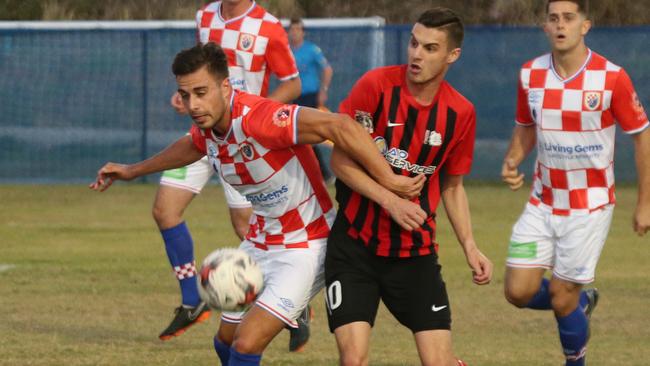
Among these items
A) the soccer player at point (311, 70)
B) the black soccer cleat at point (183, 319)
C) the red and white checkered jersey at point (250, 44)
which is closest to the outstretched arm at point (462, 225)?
the black soccer cleat at point (183, 319)

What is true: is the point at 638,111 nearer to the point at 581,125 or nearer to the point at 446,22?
the point at 581,125

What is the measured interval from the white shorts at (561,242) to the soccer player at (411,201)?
4.30 feet

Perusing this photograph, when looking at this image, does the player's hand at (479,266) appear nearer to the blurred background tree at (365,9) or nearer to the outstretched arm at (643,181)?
the outstretched arm at (643,181)

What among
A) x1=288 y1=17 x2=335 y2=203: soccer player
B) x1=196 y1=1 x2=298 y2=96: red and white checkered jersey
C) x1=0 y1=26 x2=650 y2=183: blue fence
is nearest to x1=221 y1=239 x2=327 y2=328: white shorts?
x1=196 y1=1 x2=298 y2=96: red and white checkered jersey

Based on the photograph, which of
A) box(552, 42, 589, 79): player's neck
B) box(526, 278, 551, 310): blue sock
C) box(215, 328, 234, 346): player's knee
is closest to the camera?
box(215, 328, 234, 346): player's knee

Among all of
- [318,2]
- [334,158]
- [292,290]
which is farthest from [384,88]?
[318,2]

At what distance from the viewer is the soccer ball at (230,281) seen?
5.14m

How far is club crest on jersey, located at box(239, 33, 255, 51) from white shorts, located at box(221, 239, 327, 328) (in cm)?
235

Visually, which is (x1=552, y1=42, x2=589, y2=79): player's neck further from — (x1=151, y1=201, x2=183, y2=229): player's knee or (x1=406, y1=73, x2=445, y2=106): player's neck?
(x1=151, y1=201, x2=183, y2=229): player's knee

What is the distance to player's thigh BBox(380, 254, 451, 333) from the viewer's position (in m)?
5.32

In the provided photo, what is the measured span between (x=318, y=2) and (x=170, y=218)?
1999cm

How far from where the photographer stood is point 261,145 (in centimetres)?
532

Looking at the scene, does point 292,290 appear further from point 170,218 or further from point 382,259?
point 170,218

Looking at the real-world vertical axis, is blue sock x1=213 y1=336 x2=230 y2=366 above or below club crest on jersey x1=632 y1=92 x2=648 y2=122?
below
